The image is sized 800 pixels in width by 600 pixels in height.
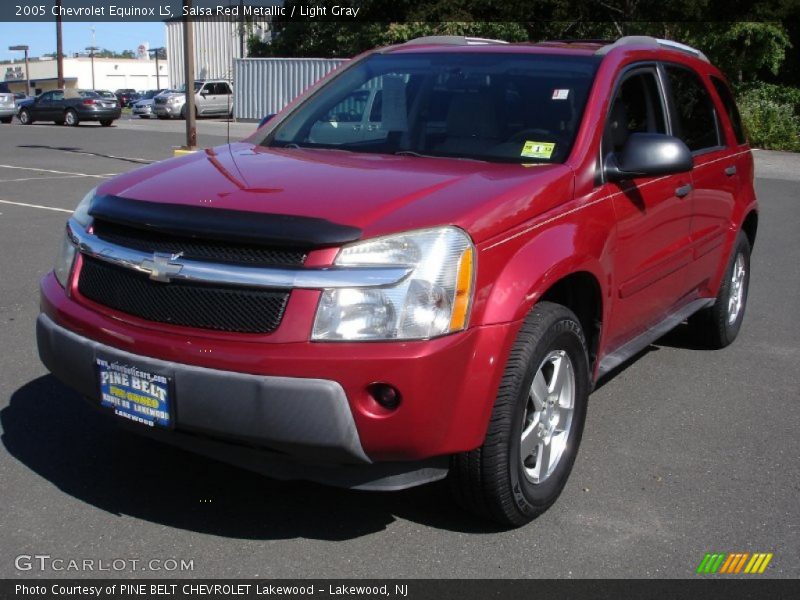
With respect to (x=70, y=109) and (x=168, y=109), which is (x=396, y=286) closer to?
(x=70, y=109)

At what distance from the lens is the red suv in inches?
123

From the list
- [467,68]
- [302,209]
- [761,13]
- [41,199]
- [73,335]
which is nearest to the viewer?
[302,209]

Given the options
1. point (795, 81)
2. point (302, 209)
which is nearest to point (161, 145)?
point (795, 81)

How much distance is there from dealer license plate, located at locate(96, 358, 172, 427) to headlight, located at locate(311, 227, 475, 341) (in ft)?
1.97

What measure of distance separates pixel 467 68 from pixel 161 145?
21786 millimetres

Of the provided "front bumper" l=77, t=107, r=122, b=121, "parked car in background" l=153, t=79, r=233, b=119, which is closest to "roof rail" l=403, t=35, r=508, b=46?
"front bumper" l=77, t=107, r=122, b=121

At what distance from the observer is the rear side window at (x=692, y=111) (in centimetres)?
530

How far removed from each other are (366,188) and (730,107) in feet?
11.9

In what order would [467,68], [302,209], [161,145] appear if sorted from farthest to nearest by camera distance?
[161,145] → [467,68] → [302,209]

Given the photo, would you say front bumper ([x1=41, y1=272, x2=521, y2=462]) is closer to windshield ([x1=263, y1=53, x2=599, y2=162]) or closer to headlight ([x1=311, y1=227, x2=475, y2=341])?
headlight ([x1=311, y1=227, x2=475, y2=341])

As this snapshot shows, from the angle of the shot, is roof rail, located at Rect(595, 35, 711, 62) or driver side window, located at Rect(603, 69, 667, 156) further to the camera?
roof rail, located at Rect(595, 35, 711, 62)

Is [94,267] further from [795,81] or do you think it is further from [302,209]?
[795,81]

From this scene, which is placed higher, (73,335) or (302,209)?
(302,209)

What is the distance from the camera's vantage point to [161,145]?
83.2 feet
